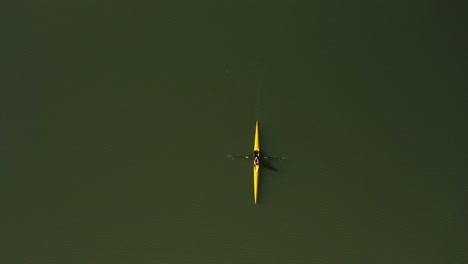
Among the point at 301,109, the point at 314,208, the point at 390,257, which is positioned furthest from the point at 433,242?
the point at 301,109

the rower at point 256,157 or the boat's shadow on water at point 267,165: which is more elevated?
the rower at point 256,157

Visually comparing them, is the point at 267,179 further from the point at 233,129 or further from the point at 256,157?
the point at 233,129

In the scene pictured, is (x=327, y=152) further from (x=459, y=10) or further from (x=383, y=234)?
(x=459, y=10)

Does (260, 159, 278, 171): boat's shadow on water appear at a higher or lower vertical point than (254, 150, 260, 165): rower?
lower

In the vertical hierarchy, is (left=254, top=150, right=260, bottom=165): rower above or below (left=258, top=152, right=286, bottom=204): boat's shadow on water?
above

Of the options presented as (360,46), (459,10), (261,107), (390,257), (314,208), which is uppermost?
(459,10)

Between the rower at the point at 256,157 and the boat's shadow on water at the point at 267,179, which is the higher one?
the rower at the point at 256,157

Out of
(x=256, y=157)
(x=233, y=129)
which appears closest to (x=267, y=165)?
(x=256, y=157)

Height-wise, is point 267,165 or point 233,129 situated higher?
point 233,129
